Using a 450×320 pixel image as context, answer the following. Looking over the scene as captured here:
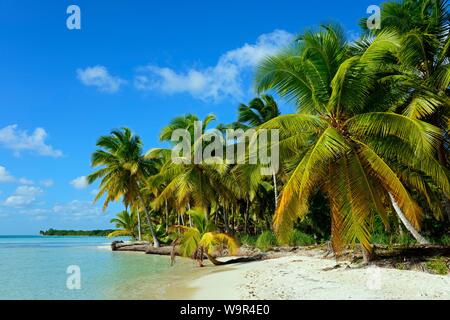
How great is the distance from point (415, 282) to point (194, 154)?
15.0 m

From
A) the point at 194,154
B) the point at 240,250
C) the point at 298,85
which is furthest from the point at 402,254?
the point at 194,154

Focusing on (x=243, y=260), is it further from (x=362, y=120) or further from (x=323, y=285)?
(x=362, y=120)

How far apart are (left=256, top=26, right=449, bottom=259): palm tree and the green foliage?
4.45 ft

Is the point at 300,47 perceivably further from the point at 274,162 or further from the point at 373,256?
the point at 373,256

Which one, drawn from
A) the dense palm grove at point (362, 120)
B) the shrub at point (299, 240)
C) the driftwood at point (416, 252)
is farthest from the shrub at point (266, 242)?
the driftwood at point (416, 252)

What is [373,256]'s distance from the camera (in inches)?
485

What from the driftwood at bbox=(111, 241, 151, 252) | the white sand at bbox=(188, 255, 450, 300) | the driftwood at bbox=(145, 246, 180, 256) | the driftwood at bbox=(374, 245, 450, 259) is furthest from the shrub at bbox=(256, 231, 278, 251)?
the driftwood at bbox=(111, 241, 151, 252)

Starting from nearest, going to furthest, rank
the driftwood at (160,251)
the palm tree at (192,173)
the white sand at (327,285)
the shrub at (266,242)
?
the white sand at (327,285) → the shrub at (266,242) → the palm tree at (192,173) → the driftwood at (160,251)

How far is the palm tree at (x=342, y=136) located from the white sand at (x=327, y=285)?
0.97m

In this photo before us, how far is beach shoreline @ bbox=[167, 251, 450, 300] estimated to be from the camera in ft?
28.4

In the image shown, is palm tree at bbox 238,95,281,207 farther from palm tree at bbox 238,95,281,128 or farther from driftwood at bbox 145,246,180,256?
driftwood at bbox 145,246,180,256

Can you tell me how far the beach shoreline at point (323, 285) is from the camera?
341 inches

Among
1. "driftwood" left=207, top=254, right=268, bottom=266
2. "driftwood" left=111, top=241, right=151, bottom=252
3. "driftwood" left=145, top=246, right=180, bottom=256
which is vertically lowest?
"driftwood" left=111, top=241, right=151, bottom=252

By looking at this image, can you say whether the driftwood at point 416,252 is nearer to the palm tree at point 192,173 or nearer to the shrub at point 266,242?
the shrub at point 266,242
